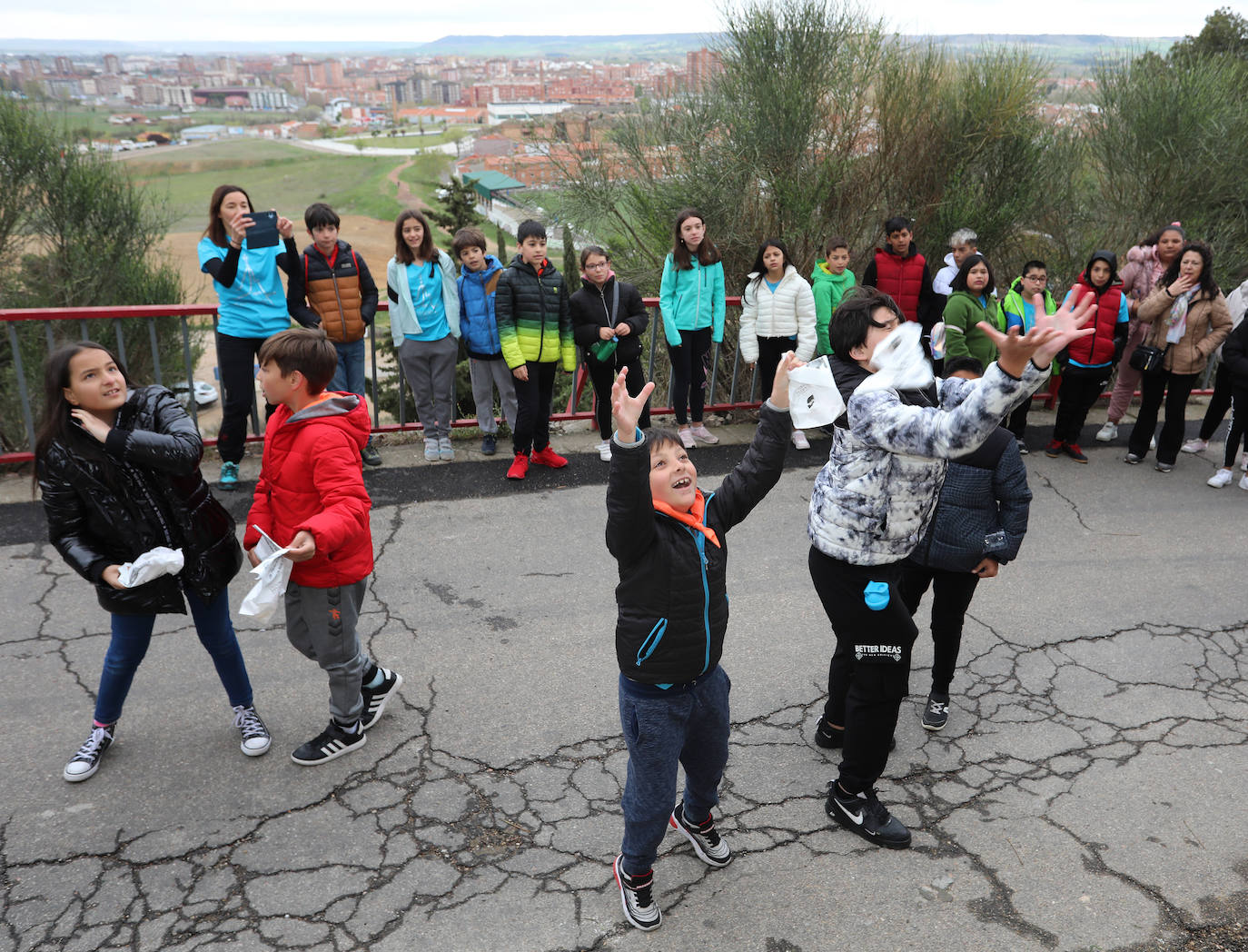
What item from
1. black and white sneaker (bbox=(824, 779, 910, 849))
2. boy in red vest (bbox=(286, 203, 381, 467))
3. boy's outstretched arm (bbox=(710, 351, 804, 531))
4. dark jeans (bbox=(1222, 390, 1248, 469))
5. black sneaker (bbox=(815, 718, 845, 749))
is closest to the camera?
boy's outstretched arm (bbox=(710, 351, 804, 531))

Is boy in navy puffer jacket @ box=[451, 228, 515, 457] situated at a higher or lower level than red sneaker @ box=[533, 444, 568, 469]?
higher

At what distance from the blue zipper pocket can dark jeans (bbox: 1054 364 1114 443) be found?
6.10 metres

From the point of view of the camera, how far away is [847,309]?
3.19m

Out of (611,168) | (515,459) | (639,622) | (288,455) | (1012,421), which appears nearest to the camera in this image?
(639,622)

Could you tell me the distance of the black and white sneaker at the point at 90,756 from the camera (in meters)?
3.60

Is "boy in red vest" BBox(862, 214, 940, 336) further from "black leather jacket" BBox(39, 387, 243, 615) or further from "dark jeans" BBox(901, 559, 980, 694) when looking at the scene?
"black leather jacket" BBox(39, 387, 243, 615)

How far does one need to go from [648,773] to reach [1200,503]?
233 inches

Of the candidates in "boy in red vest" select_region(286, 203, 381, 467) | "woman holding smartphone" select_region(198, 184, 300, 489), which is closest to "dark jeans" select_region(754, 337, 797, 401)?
"boy in red vest" select_region(286, 203, 381, 467)

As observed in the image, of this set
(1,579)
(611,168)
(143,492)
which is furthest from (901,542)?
(611,168)

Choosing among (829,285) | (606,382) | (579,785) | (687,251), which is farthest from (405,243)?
(579,785)

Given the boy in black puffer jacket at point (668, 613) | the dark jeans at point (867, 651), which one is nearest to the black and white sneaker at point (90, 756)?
the boy in black puffer jacket at point (668, 613)

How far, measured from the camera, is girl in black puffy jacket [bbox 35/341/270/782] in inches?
129

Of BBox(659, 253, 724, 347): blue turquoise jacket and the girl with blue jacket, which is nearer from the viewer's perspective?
the girl with blue jacket

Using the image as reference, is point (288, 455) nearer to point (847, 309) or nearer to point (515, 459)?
point (847, 309)
